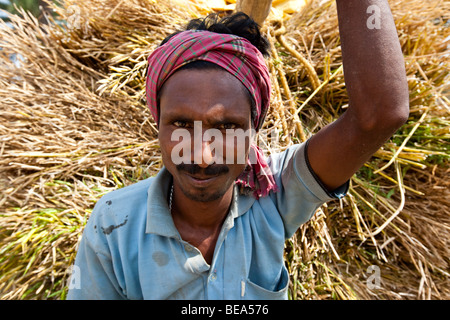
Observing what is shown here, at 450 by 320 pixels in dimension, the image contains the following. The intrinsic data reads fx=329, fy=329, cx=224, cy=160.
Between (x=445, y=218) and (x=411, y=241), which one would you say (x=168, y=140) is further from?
(x=445, y=218)

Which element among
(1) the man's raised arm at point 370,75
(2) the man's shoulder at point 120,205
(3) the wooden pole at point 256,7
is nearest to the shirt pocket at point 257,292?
(2) the man's shoulder at point 120,205

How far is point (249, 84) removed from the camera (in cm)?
86

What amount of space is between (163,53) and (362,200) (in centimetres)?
104

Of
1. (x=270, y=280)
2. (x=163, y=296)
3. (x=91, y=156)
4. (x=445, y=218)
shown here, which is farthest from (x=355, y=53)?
(x=91, y=156)

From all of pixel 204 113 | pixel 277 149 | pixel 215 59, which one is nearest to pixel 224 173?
pixel 204 113

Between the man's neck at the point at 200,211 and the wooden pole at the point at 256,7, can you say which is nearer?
the man's neck at the point at 200,211

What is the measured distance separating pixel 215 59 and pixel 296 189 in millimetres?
407

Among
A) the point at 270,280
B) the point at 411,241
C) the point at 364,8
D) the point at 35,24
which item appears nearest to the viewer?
the point at 364,8

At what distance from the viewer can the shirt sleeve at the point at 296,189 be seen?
0.87m

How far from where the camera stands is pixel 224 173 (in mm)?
842

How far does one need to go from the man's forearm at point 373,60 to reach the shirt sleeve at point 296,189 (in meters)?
0.21

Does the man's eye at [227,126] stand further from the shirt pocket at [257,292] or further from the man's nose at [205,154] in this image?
the shirt pocket at [257,292]

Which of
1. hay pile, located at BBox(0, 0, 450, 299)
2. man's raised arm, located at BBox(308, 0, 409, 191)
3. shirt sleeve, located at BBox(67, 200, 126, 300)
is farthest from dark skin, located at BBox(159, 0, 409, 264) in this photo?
hay pile, located at BBox(0, 0, 450, 299)

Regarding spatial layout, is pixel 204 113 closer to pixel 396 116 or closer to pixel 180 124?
pixel 180 124
